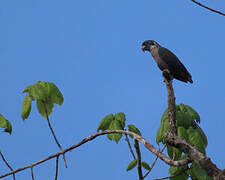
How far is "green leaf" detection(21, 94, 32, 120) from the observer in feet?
15.3

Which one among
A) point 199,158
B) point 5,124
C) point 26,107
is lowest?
point 199,158

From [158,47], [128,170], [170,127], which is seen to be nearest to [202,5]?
[170,127]

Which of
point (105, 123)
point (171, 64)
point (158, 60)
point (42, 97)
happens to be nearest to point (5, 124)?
point (42, 97)

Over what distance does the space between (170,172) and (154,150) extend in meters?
0.80

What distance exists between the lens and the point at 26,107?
15.4 ft

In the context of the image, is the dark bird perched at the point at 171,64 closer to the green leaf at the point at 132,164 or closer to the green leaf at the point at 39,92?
the green leaf at the point at 132,164

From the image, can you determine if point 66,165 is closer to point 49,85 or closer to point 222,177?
point 49,85

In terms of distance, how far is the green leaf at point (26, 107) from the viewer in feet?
15.3

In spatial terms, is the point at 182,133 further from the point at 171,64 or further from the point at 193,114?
the point at 171,64

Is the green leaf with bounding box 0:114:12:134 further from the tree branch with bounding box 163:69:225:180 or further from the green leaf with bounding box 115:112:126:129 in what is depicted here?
the tree branch with bounding box 163:69:225:180

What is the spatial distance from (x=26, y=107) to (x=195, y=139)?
2.38 meters

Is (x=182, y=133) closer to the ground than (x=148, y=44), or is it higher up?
closer to the ground

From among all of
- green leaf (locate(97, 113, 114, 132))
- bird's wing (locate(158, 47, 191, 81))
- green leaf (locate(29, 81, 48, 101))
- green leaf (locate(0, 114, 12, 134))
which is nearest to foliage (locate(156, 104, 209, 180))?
green leaf (locate(97, 113, 114, 132))

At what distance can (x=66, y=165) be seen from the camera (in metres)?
4.27
